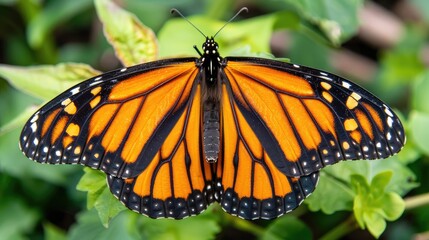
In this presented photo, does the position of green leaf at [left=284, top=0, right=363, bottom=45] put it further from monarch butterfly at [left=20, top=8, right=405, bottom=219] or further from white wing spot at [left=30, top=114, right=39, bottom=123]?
white wing spot at [left=30, top=114, right=39, bottom=123]

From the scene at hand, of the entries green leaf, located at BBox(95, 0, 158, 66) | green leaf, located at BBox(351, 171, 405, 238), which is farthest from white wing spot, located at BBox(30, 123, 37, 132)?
green leaf, located at BBox(351, 171, 405, 238)

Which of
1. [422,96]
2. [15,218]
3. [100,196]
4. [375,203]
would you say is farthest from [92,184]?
[422,96]

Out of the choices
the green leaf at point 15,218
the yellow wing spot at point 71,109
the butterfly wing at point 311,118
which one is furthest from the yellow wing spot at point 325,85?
the green leaf at point 15,218

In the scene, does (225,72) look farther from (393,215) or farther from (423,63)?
(423,63)

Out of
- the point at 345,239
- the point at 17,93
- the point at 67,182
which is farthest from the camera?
the point at 345,239

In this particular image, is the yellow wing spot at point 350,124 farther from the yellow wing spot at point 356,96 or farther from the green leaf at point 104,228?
the green leaf at point 104,228

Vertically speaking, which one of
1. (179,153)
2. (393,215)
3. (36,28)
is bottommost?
(393,215)

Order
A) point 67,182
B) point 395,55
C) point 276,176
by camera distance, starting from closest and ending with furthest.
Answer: point 276,176
point 67,182
point 395,55

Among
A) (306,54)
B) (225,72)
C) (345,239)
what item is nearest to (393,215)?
(225,72)
